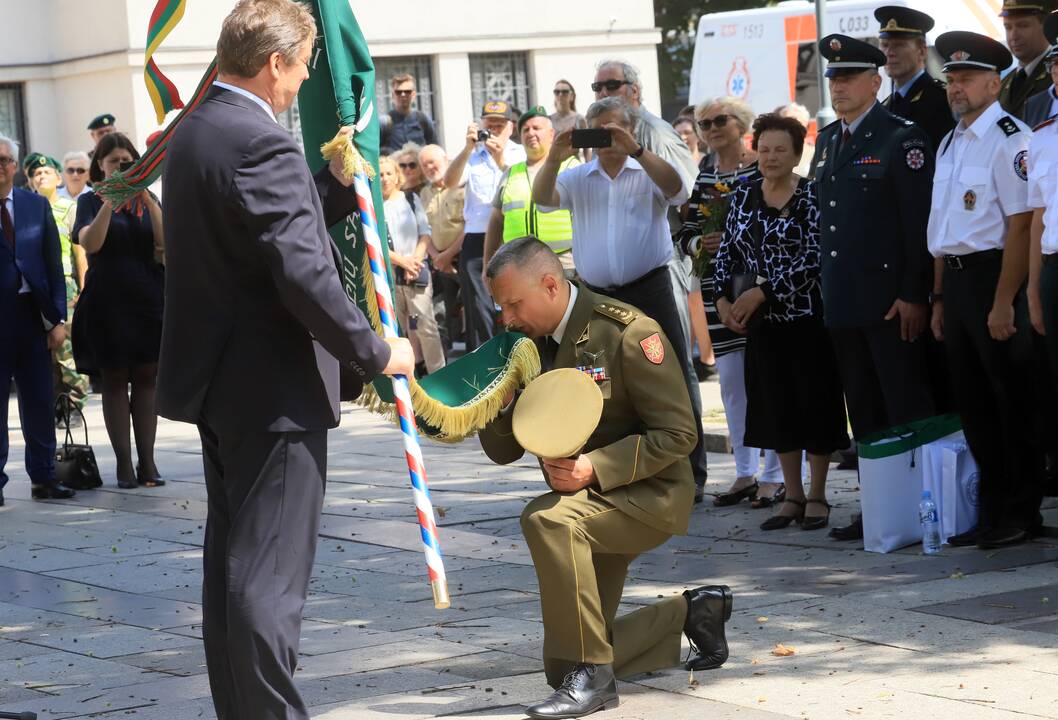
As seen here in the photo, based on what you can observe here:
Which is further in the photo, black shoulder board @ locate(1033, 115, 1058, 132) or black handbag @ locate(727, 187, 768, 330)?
black handbag @ locate(727, 187, 768, 330)

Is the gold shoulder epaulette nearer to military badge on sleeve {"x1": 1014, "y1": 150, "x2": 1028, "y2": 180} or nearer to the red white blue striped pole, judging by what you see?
the red white blue striped pole

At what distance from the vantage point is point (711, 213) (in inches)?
370

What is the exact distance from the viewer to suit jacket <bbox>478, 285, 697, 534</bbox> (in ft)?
18.5

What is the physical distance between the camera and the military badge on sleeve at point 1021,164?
7621 mm

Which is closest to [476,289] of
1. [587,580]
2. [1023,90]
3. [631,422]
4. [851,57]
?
[1023,90]

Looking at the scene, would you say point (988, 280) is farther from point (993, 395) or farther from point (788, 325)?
point (788, 325)

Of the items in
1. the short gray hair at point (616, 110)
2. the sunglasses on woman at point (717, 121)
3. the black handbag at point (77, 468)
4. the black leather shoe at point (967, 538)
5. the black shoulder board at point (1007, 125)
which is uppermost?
the short gray hair at point (616, 110)

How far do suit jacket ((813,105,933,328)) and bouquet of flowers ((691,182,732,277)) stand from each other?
1.19 metres

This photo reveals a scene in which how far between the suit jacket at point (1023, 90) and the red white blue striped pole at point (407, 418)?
4.28 metres

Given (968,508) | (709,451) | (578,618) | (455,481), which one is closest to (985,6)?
(709,451)

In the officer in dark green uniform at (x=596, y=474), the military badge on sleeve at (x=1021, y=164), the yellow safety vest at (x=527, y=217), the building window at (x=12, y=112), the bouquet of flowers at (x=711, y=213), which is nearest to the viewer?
the officer in dark green uniform at (x=596, y=474)

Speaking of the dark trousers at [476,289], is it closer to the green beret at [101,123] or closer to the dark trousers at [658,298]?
the green beret at [101,123]

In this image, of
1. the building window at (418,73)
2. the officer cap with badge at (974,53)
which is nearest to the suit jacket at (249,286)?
the officer cap with badge at (974,53)

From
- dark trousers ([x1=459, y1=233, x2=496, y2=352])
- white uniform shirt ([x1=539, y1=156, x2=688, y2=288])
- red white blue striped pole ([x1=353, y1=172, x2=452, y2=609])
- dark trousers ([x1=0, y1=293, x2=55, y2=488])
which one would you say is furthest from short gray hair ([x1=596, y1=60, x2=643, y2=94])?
red white blue striped pole ([x1=353, y1=172, x2=452, y2=609])
